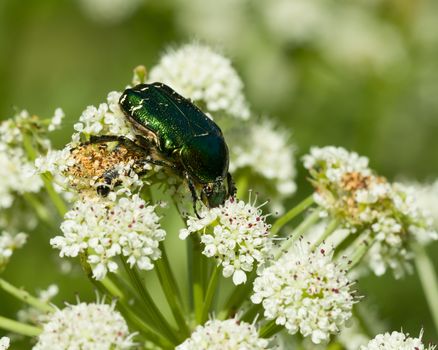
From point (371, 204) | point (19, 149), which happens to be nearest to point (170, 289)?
point (371, 204)

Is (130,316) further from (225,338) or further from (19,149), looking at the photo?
(19,149)

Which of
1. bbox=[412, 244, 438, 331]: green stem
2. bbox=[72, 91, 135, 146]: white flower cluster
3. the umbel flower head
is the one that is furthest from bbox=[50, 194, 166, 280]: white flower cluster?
bbox=[412, 244, 438, 331]: green stem

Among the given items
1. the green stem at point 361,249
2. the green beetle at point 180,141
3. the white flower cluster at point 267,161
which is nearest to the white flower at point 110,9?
the white flower cluster at point 267,161

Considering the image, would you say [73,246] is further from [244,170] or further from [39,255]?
[39,255]

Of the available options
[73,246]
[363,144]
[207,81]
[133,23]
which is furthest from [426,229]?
[133,23]

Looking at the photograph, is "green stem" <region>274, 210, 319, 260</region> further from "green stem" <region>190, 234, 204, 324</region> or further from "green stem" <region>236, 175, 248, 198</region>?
"green stem" <region>236, 175, 248, 198</region>

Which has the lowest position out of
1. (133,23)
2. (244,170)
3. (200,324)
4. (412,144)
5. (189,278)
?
(200,324)
